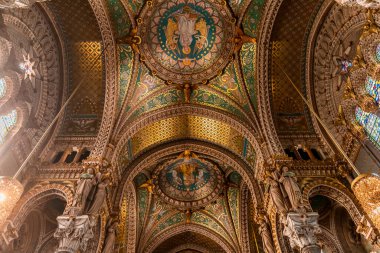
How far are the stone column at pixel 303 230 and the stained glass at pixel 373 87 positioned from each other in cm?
429

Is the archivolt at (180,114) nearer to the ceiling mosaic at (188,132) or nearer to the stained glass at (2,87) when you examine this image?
the ceiling mosaic at (188,132)

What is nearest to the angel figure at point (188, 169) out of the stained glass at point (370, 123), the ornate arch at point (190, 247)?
the ornate arch at point (190, 247)

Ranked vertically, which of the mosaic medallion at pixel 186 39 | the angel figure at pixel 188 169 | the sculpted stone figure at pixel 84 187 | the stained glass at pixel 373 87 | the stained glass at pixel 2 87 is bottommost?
the sculpted stone figure at pixel 84 187

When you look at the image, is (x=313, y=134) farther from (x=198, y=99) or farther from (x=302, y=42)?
(x=198, y=99)

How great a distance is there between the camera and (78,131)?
39.4ft

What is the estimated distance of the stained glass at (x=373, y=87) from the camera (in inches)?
378

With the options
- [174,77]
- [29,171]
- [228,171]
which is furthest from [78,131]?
Answer: [228,171]

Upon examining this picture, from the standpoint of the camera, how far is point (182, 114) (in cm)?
1289

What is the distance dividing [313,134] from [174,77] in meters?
5.90

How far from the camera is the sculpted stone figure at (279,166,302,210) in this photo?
876cm

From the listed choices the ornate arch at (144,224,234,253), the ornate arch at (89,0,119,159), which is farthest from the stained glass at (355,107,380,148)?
the ornate arch at (144,224,234,253)

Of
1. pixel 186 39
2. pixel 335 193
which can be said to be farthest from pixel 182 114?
pixel 335 193

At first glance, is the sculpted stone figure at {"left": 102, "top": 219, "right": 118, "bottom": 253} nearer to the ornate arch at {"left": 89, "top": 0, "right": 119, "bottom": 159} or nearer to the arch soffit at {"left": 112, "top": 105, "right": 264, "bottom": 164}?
the arch soffit at {"left": 112, "top": 105, "right": 264, "bottom": 164}

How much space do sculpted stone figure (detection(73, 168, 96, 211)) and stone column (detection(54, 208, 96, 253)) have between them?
0.46m
